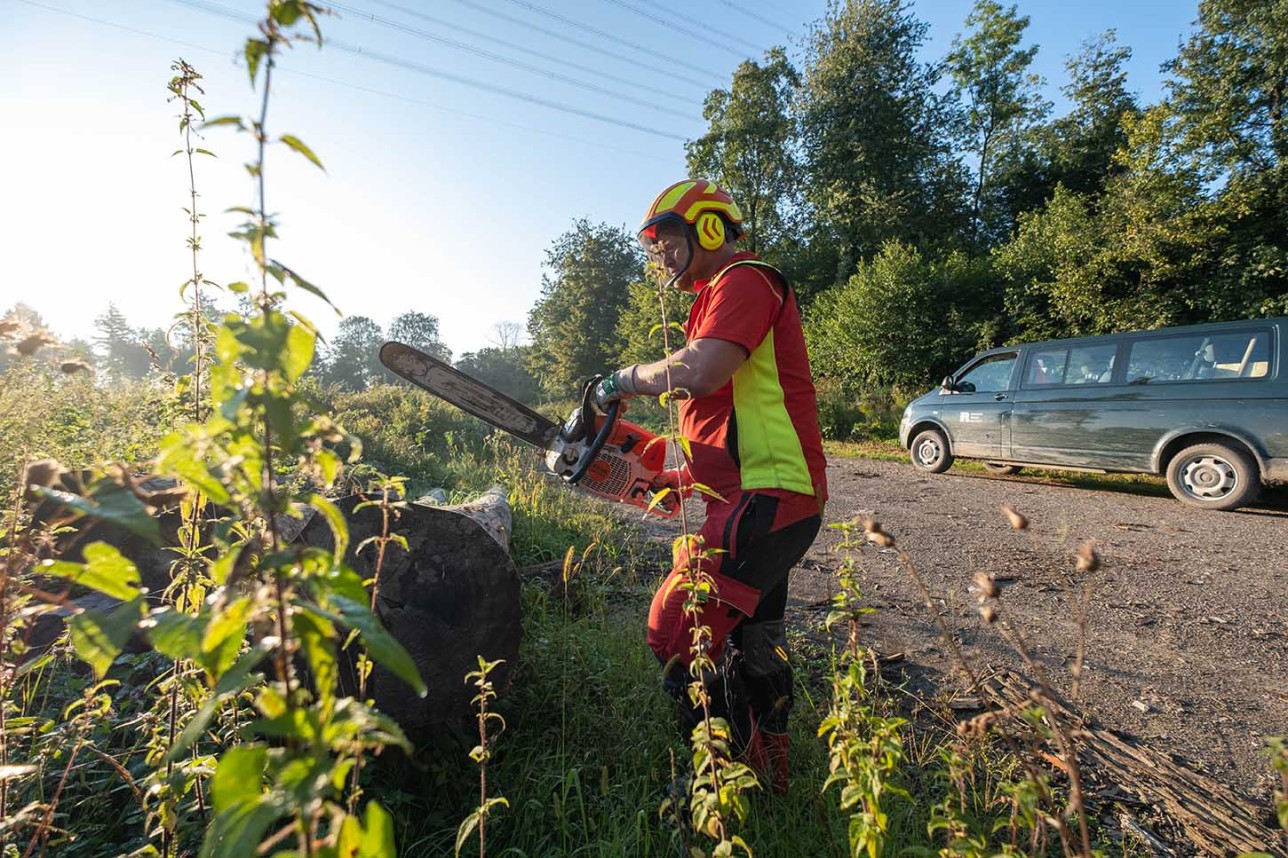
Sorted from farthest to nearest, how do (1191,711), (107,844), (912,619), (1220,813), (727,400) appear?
(912,619) → (1191,711) → (727,400) → (1220,813) → (107,844)

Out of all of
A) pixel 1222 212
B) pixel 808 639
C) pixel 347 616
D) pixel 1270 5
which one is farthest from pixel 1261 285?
pixel 347 616

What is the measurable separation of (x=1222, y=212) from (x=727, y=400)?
15.7 metres

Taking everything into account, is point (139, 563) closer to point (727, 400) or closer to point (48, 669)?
point (48, 669)

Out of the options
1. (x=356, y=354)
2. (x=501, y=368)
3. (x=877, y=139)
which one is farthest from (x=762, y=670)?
(x=356, y=354)

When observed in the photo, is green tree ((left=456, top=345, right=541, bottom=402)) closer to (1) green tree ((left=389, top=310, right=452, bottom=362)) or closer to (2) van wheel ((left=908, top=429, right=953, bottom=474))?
(1) green tree ((left=389, top=310, right=452, bottom=362))

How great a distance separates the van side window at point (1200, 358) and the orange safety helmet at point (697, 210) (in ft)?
22.4

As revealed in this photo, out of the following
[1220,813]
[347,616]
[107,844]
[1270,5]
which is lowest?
[107,844]

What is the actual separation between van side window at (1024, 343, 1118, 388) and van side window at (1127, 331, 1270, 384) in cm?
24

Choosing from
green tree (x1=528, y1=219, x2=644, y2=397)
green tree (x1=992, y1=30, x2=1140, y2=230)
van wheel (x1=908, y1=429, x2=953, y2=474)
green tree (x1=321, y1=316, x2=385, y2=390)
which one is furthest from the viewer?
green tree (x1=321, y1=316, x2=385, y2=390)

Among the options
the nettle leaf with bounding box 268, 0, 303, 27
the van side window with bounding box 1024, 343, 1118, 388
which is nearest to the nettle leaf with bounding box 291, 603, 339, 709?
the nettle leaf with bounding box 268, 0, 303, 27

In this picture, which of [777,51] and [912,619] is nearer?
[912,619]

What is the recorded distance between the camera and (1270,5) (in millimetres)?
14031

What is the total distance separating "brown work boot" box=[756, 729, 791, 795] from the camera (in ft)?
6.51

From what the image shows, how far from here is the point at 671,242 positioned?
2.19m
